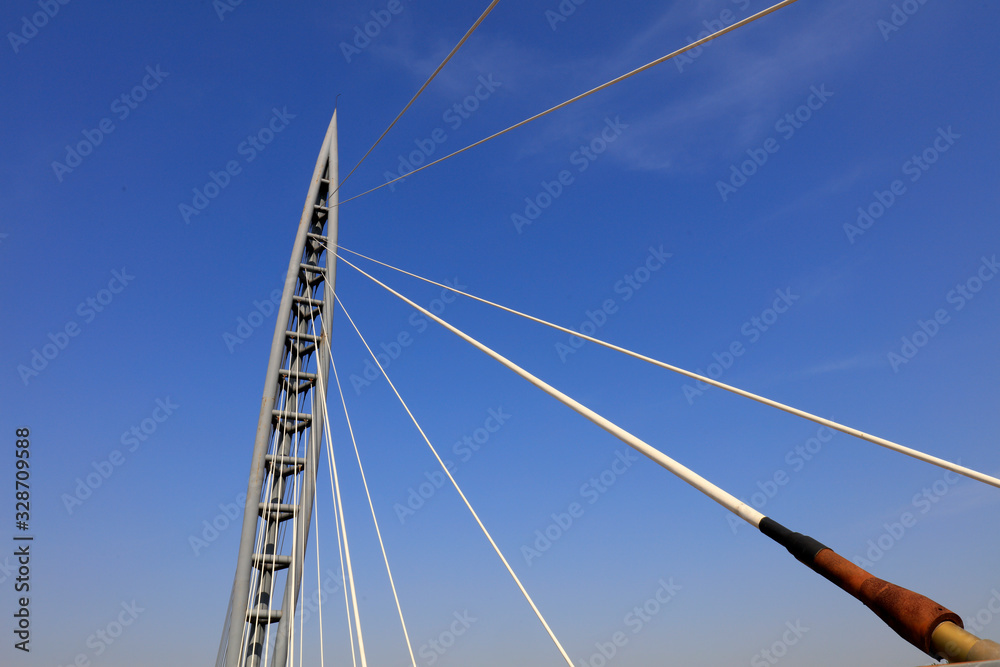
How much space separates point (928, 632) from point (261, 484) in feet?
48.9

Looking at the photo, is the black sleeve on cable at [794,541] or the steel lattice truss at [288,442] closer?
the black sleeve on cable at [794,541]

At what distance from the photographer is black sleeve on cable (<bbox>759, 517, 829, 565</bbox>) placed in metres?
3.21

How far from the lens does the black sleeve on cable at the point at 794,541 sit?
3.21m

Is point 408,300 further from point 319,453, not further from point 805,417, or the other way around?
point 319,453

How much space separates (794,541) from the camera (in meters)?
3.33

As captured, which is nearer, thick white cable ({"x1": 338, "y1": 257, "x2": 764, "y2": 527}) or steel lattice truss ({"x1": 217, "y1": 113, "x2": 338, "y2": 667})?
thick white cable ({"x1": 338, "y1": 257, "x2": 764, "y2": 527})

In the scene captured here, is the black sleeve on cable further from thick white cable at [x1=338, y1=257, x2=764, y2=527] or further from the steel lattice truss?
the steel lattice truss

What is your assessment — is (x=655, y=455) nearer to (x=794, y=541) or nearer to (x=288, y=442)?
(x=794, y=541)

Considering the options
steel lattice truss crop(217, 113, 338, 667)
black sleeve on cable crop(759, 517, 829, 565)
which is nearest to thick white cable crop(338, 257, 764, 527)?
black sleeve on cable crop(759, 517, 829, 565)

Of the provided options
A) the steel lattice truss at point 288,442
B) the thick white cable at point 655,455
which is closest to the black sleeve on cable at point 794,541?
the thick white cable at point 655,455

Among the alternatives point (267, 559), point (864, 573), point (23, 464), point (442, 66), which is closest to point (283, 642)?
point (267, 559)

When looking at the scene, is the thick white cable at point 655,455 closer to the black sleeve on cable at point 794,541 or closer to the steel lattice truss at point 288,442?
the black sleeve on cable at point 794,541

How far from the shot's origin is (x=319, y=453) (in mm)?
15812

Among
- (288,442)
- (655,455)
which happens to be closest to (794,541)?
(655,455)
